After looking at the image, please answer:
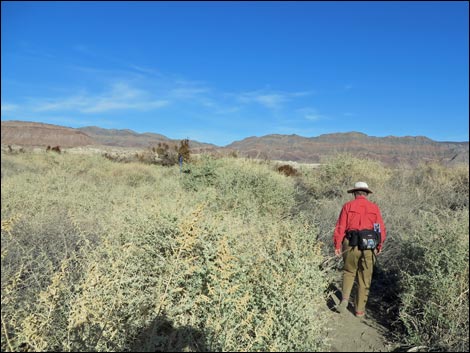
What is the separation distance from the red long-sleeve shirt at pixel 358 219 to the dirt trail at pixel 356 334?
1022 millimetres

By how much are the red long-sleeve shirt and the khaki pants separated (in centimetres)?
19

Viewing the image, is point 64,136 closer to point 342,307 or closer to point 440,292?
point 342,307

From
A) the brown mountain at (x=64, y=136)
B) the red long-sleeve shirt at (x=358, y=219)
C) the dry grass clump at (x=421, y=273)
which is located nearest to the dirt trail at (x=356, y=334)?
the dry grass clump at (x=421, y=273)

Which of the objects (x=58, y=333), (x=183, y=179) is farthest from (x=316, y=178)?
(x=58, y=333)

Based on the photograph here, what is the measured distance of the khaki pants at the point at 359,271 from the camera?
516cm

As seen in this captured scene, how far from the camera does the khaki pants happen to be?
5164mm

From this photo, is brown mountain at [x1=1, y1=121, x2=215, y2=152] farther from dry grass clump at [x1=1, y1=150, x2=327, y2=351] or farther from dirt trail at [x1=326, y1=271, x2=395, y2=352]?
dirt trail at [x1=326, y1=271, x2=395, y2=352]

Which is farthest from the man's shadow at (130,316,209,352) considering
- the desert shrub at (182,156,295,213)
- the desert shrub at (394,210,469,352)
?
the desert shrub at (182,156,295,213)

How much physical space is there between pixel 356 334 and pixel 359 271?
1.00 m

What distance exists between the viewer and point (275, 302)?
345 cm

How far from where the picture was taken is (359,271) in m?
5.35

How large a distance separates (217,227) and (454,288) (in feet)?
9.58

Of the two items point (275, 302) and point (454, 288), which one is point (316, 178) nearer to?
point (454, 288)

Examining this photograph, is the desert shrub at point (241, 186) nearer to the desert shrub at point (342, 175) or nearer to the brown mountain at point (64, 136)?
the desert shrub at point (342, 175)
